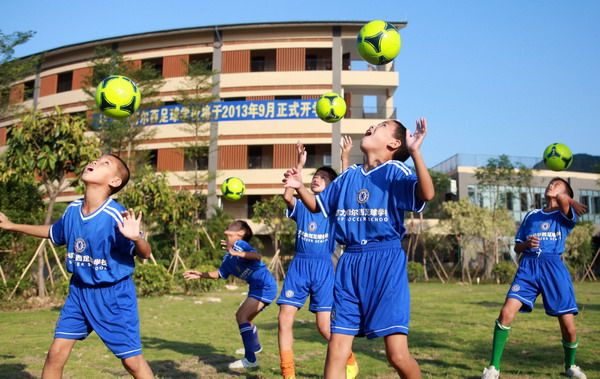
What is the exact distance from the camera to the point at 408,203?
12.0ft

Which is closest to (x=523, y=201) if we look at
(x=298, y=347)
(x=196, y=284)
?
(x=196, y=284)

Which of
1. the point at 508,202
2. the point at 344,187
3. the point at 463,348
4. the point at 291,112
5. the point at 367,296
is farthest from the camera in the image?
the point at 508,202

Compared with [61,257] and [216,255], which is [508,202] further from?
[61,257]

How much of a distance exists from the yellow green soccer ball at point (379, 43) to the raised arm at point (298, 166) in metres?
1.38

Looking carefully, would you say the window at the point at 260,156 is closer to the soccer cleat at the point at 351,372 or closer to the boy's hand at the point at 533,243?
the boy's hand at the point at 533,243

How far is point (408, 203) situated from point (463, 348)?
4287 millimetres

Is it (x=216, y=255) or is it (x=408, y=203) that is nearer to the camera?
(x=408, y=203)

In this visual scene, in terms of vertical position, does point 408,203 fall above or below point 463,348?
above

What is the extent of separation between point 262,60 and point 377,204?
33.1 m

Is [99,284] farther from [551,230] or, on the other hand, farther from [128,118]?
[128,118]

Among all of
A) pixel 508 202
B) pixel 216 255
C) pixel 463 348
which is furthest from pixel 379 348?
pixel 508 202

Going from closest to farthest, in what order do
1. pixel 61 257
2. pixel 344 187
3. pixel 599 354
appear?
pixel 344 187
pixel 599 354
pixel 61 257

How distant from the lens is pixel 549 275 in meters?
5.84

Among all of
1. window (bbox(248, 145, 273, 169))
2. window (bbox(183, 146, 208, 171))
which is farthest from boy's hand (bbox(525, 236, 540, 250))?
window (bbox(248, 145, 273, 169))
